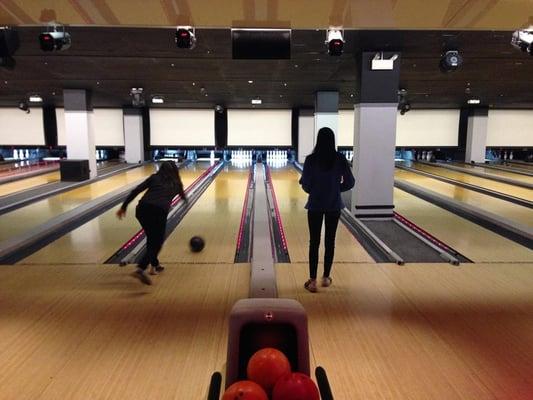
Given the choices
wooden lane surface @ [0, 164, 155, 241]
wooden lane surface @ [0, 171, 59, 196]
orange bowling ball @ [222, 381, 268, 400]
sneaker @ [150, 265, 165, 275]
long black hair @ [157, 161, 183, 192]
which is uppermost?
long black hair @ [157, 161, 183, 192]

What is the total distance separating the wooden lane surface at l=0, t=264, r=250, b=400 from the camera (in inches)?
101

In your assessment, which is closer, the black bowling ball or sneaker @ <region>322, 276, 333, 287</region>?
sneaker @ <region>322, 276, 333, 287</region>

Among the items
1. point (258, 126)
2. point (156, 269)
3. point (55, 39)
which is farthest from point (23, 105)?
point (156, 269)

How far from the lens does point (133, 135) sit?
1786 cm

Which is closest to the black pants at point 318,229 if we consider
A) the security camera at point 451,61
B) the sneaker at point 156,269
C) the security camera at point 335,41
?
the sneaker at point 156,269

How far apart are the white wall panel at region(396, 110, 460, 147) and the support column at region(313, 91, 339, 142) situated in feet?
21.7

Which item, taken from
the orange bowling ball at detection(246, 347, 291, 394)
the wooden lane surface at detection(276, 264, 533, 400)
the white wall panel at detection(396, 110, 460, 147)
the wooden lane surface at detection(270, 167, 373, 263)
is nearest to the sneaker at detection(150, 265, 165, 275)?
the wooden lane surface at detection(276, 264, 533, 400)

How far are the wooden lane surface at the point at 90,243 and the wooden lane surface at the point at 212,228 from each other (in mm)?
681

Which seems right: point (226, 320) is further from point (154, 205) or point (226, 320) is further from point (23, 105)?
point (23, 105)

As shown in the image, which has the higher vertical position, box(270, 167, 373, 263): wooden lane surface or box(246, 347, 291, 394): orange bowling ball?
box(246, 347, 291, 394): orange bowling ball

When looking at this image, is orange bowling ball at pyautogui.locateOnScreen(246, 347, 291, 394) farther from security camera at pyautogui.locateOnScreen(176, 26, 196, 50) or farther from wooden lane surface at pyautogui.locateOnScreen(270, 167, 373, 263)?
security camera at pyautogui.locateOnScreen(176, 26, 196, 50)

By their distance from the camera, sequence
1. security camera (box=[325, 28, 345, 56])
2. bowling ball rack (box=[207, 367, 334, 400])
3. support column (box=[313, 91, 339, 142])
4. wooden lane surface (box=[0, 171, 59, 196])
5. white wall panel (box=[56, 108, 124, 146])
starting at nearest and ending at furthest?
bowling ball rack (box=[207, 367, 334, 400]) < security camera (box=[325, 28, 345, 56]) < wooden lane surface (box=[0, 171, 59, 196]) < support column (box=[313, 91, 339, 142]) < white wall panel (box=[56, 108, 124, 146])

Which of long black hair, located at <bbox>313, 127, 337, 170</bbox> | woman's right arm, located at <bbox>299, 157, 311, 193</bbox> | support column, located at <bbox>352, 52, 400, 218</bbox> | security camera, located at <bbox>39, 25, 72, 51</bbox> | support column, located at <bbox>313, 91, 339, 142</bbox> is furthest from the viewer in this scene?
support column, located at <bbox>313, 91, 339, 142</bbox>

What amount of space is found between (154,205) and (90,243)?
224cm
